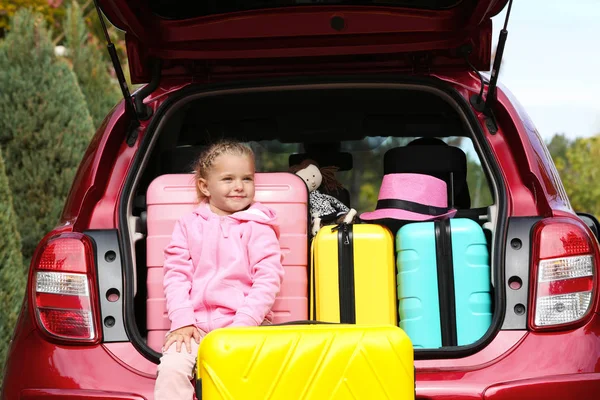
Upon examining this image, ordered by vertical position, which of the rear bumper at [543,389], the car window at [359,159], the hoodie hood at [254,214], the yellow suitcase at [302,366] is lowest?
the rear bumper at [543,389]

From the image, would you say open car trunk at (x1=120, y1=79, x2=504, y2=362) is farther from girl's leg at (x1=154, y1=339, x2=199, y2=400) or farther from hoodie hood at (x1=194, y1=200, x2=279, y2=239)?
girl's leg at (x1=154, y1=339, x2=199, y2=400)

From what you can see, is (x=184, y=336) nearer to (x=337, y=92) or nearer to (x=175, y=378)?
(x=175, y=378)

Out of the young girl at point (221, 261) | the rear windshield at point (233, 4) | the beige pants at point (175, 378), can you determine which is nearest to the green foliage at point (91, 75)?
the rear windshield at point (233, 4)

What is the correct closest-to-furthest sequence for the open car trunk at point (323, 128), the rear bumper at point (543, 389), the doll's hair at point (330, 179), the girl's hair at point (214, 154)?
the rear bumper at point (543, 389) → the girl's hair at point (214, 154) → the open car trunk at point (323, 128) → the doll's hair at point (330, 179)

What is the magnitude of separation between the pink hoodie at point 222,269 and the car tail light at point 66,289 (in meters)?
0.25

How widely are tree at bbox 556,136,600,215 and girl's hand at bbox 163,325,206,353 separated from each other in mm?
22576

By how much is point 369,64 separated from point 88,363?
1533mm

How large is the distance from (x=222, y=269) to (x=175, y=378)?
463 mm

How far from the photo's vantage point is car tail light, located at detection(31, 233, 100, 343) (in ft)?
9.37

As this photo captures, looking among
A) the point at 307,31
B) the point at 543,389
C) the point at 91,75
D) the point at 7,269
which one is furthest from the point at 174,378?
the point at 91,75

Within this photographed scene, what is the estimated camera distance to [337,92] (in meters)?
4.17

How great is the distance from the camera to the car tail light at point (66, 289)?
2.86 meters

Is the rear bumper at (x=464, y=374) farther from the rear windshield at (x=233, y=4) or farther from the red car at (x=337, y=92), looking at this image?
the rear windshield at (x=233, y=4)

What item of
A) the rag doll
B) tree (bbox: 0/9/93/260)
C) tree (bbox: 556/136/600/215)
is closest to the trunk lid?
the rag doll
